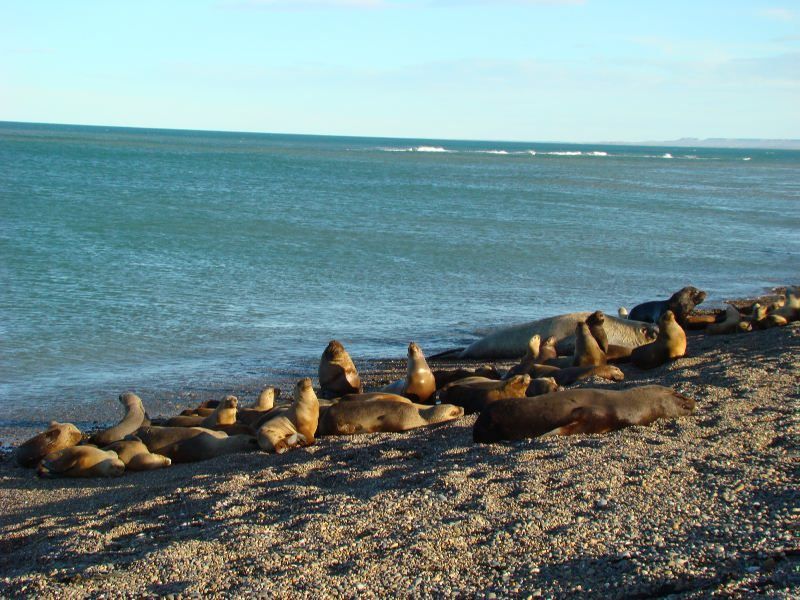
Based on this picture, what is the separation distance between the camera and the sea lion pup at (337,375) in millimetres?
9648

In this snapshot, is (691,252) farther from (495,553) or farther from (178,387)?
(495,553)

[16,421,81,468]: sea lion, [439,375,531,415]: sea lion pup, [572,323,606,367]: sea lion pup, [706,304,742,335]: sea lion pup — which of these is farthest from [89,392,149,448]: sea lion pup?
[706,304,742,335]: sea lion pup

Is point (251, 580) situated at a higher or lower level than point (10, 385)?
higher

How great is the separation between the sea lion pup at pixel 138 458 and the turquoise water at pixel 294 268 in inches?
90.3

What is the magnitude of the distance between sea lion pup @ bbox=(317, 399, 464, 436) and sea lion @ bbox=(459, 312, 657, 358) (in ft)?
13.6

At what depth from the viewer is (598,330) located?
11281 mm

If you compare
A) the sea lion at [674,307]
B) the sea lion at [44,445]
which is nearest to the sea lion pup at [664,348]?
the sea lion at [674,307]

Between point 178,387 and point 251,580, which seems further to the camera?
point 178,387

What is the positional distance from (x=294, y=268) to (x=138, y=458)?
13.0 meters

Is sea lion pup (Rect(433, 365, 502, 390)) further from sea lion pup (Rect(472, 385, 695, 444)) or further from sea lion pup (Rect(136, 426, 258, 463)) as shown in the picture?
sea lion pup (Rect(136, 426, 258, 463))

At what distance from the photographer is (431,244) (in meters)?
25.5

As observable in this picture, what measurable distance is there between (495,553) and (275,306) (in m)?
Answer: 12.0

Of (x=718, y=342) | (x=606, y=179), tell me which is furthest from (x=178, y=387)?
(x=606, y=179)

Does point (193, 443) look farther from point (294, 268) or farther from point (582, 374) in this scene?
point (294, 268)
